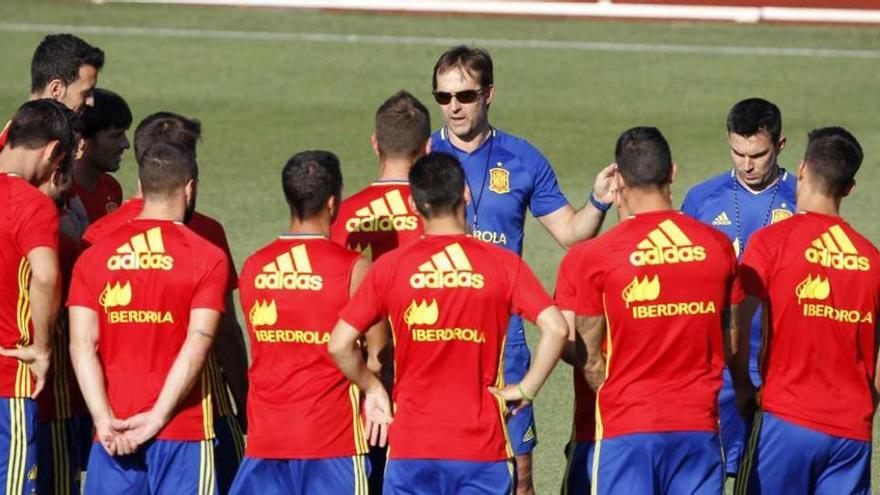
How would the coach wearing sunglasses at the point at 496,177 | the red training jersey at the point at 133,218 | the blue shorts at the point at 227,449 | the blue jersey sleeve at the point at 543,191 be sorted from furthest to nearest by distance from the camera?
1. the blue jersey sleeve at the point at 543,191
2. the coach wearing sunglasses at the point at 496,177
3. the blue shorts at the point at 227,449
4. the red training jersey at the point at 133,218

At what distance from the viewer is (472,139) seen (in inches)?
358

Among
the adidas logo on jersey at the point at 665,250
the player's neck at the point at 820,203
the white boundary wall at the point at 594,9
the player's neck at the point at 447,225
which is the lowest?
the adidas logo on jersey at the point at 665,250

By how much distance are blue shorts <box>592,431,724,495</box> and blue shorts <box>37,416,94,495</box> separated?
2750mm

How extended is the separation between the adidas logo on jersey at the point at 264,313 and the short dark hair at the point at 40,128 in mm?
1358

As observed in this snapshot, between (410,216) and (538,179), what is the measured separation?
1.26 meters

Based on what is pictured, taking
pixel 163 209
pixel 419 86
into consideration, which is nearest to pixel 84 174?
pixel 163 209

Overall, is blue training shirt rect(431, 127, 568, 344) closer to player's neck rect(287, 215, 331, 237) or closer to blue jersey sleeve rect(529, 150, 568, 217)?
blue jersey sleeve rect(529, 150, 568, 217)

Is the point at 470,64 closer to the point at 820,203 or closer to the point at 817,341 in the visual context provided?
the point at 820,203

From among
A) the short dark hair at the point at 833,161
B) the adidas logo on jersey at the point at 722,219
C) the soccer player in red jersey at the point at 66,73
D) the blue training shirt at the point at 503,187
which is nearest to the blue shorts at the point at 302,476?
the blue training shirt at the point at 503,187

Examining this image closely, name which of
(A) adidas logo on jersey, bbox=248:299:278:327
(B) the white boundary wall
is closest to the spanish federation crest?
(A) adidas logo on jersey, bbox=248:299:278:327

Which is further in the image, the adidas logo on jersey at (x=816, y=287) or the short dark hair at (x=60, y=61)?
the short dark hair at (x=60, y=61)

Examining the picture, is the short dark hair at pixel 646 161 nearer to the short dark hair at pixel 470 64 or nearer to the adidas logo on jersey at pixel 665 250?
the adidas logo on jersey at pixel 665 250

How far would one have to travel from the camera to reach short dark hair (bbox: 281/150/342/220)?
24.6 ft

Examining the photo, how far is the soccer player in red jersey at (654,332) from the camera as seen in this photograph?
7309mm
